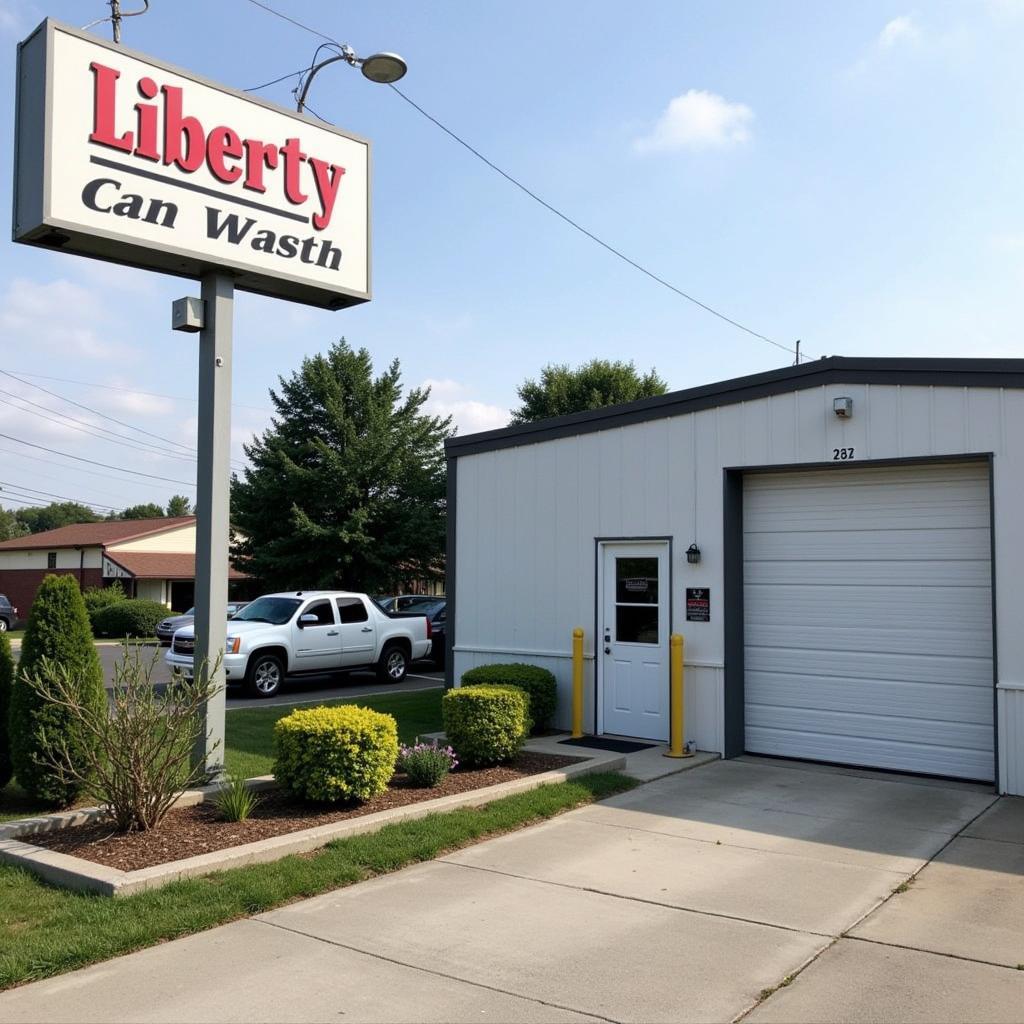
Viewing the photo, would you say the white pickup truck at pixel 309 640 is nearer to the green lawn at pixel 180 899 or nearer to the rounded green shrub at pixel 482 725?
the rounded green shrub at pixel 482 725

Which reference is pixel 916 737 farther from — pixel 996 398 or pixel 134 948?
pixel 134 948

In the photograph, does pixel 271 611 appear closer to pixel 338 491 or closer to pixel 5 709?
pixel 5 709

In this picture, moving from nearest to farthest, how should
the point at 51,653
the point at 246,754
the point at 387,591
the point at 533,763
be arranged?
the point at 51,653 → the point at 533,763 → the point at 246,754 → the point at 387,591

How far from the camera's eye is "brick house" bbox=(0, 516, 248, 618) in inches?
1610

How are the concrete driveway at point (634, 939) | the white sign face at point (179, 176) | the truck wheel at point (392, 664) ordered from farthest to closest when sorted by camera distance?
the truck wheel at point (392, 664)
the white sign face at point (179, 176)
the concrete driveway at point (634, 939)

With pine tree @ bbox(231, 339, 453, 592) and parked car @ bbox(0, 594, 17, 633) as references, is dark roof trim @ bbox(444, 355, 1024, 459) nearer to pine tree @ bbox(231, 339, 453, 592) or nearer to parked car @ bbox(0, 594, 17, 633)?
pine tree @ bbox(231, 339, 453, 592)

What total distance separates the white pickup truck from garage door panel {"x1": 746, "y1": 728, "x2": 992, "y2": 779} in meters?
8.82

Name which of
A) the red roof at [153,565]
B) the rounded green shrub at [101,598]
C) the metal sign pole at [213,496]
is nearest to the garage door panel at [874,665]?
the metal sign pole at [213,496]

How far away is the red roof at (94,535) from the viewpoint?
140ft

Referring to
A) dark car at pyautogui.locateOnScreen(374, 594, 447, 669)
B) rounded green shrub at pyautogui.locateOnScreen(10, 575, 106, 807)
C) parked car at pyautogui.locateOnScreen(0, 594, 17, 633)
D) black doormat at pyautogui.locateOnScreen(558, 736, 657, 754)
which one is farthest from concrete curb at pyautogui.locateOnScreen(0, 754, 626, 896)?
parked car at pyautogui.locateOnScreen(0, 594, 17, 633)

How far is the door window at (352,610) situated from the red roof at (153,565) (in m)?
22.4

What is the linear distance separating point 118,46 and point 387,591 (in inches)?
1079

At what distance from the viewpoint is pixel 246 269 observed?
27.8ft

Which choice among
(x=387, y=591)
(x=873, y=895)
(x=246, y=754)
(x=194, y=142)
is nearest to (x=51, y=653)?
(x=246, y=754)
